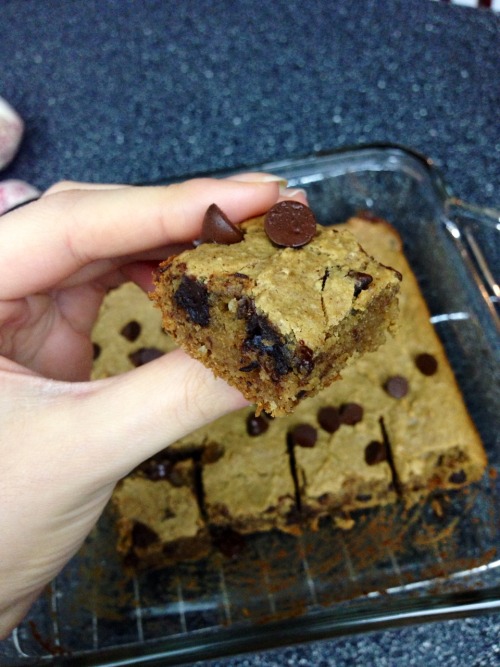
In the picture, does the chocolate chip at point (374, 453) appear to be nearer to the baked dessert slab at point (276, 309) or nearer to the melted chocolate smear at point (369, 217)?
the baked dessert slab at point (276, 309)

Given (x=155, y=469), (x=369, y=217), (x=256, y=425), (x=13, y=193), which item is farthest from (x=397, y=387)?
(x=13, y=193)

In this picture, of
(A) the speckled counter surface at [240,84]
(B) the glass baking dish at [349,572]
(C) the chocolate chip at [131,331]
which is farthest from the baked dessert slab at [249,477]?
(A) the speckled counter surface at [240,84]

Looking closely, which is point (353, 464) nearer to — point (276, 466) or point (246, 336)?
point (276, 466)

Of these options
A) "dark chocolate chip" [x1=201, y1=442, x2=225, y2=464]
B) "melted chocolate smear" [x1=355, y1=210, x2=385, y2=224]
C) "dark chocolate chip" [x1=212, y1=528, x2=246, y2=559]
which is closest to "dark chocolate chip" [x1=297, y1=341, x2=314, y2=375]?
"dark chocolate chip" [x1=201, y1=442, x2=225, y2=464]

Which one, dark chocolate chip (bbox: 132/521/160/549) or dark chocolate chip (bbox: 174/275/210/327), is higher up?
dark chocolate chip (bbox: 174/275/210/327)

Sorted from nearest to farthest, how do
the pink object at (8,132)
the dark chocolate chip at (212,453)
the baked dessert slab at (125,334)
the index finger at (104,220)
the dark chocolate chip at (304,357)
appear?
the dark chocolate chip at (304,357) < the index finger at (104,220) < the dark chocolate chip at (212,453) < the baked dessert slab at (125,334) < the pink object at (8,132)

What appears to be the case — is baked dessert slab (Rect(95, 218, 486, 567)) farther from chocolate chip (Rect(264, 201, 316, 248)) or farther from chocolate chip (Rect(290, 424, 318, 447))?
chocolate chip (Rect(264, 201, 316, 248))
